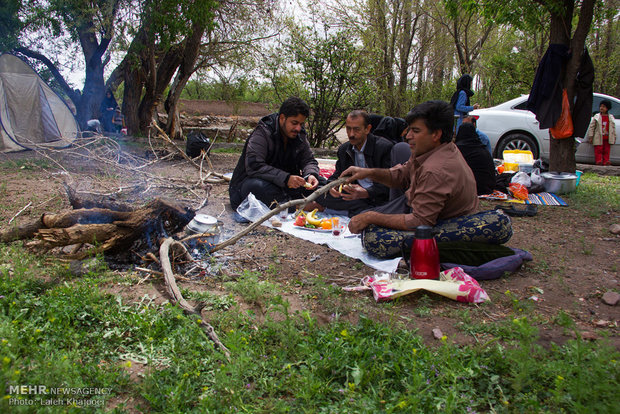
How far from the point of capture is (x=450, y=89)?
14.5 metres

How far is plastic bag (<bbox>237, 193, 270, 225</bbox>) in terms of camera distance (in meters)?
4.53

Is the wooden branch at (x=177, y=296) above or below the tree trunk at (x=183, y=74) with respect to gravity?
below

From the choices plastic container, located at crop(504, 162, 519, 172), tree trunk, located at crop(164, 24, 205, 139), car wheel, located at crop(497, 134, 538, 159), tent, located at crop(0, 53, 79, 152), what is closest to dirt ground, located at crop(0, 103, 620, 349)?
plastic container, located at crop(504, 162, 519, 172)

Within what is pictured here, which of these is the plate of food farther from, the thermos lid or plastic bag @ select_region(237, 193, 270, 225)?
the thermos lid

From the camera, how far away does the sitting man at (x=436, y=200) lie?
289 cm

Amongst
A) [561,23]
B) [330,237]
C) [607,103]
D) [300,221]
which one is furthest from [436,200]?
[607,103]

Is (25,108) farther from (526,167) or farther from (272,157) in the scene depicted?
(526,167)

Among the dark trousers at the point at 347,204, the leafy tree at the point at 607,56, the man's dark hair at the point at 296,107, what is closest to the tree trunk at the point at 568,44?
the dark trousers at the point at 347,204

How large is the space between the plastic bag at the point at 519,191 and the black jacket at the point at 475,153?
1.19ft

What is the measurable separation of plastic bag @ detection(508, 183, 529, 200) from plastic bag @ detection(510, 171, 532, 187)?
0.93 feet

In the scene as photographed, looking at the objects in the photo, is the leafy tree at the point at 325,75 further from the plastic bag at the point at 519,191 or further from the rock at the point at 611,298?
the rock at the point at 611,298

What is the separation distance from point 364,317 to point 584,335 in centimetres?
113

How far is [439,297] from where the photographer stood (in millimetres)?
2725

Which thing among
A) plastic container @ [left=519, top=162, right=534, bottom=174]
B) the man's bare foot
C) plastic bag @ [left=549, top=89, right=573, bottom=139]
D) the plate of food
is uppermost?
plastic bag @ [left=549, top=89, right=573, bottom=139]
